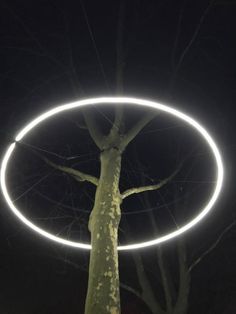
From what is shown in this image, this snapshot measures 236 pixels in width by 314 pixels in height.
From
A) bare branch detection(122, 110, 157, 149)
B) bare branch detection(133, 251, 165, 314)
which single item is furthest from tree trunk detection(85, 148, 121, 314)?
bare branch detection(133, 251, 165, 314)

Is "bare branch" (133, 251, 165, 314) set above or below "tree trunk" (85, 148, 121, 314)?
above

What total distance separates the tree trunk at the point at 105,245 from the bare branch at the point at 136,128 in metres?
0.34

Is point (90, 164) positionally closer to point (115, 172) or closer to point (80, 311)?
point (115, 172)

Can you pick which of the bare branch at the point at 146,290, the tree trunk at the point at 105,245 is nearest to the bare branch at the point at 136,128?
the tree trunk at the point at 105,245

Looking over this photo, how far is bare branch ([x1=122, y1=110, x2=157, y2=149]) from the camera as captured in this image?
7020mm

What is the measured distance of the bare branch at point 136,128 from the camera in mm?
7020

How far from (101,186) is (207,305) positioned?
35.0 ft

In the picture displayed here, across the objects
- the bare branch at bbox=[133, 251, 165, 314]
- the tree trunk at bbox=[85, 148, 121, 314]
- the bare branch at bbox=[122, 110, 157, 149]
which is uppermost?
the bare branch at bbox=[122, 110, 157, 149]

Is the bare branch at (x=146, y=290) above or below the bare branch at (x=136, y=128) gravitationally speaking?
below

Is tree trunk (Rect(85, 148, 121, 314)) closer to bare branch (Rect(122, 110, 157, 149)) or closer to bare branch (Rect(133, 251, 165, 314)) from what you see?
bare branch (Rect(122, 110, 157, 149))

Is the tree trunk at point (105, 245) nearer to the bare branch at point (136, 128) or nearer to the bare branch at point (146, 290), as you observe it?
the bare branch at point (136, 128)

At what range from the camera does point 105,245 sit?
5.31m

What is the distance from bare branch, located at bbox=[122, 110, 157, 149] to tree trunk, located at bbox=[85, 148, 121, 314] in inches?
13.4

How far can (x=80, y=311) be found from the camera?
17.9 meters
